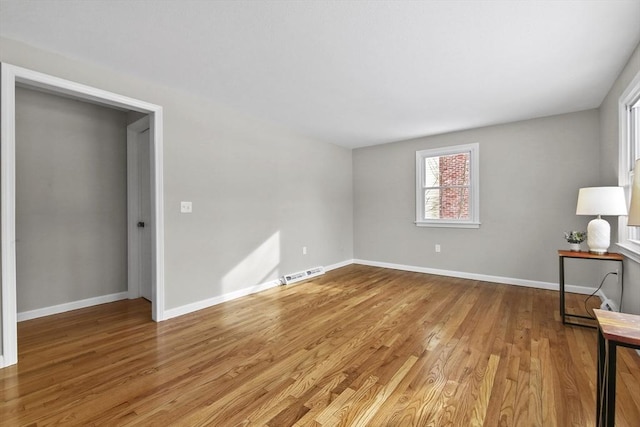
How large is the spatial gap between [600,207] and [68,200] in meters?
5.51

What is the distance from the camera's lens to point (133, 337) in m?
2.54

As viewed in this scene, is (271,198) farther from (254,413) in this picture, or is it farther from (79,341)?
(254,413)

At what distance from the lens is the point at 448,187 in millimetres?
4738

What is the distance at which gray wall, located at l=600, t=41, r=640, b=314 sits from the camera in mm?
2354

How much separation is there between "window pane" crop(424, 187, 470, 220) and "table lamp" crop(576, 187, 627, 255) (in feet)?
5.74

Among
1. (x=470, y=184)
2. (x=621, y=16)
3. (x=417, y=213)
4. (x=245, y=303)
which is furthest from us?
(x=417, y=213)

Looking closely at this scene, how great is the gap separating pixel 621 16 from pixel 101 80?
3.94 metres

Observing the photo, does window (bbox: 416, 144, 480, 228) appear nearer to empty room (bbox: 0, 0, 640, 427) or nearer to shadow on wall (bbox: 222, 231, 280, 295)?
empty room (bbox: 0, 0, 640, 427)

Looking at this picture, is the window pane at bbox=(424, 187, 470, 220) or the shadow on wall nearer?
the shadow on wall

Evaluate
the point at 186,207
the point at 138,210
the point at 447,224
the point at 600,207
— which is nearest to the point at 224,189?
the point at 186,207

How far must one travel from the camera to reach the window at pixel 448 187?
449 centimetres

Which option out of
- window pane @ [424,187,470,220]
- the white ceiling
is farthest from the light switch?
window pane @ [424,187,470,220]

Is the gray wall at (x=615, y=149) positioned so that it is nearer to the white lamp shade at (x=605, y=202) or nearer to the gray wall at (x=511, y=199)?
the gray wall at (x=511, y=199)

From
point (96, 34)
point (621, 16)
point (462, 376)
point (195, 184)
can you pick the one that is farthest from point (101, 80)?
point (621, 16)
